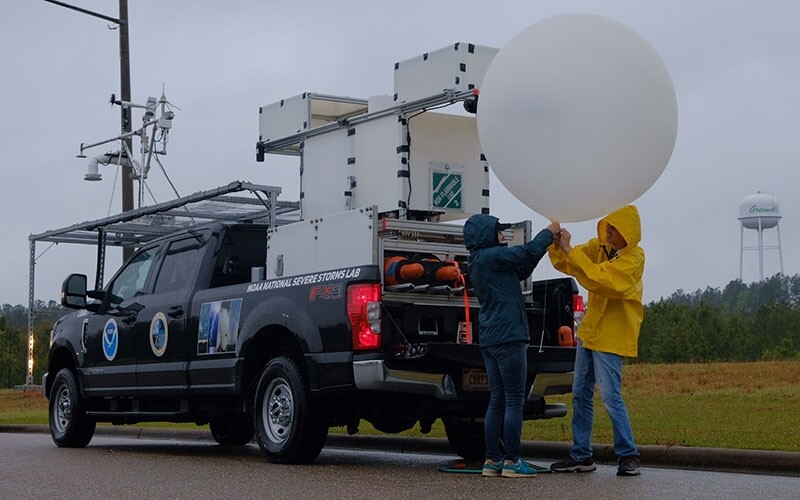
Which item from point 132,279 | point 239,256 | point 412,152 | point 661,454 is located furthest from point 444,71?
point 132,279

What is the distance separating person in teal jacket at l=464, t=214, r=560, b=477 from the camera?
8672mm

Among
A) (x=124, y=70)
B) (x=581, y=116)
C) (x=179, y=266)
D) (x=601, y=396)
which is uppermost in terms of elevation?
(x=124, y=70)

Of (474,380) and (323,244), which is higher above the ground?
(323,244)

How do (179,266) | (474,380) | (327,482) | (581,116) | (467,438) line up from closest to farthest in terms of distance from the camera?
1. (581,116)
2. (327,482)
3. (474,380)
4. (467,438)
5. (179,266)

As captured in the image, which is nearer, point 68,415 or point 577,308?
point 577,308

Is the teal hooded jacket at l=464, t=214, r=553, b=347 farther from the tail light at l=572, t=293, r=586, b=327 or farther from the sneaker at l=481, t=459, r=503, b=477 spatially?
the tail light at l=572, t=293, r=586, b=327

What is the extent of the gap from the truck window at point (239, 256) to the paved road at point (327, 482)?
1664mm

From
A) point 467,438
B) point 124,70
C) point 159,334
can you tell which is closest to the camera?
point 467,438

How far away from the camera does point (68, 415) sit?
42.8 feet

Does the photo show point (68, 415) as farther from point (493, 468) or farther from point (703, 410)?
point (703, 410)

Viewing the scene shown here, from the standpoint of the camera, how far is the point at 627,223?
8.78 meters

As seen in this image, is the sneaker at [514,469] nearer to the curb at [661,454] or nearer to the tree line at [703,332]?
the curb at [661,454]

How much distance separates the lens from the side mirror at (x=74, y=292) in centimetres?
1255

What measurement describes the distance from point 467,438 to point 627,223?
9.95 ft
